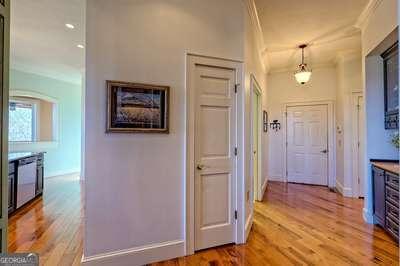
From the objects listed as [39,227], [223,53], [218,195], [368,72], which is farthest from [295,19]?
[39,227]

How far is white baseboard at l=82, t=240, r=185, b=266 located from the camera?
2.30 meters

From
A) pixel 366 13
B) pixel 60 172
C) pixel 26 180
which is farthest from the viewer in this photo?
pixel 60 172

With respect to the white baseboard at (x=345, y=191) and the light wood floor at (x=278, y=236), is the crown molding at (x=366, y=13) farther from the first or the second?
the white baseboard at (x=345, y=191)

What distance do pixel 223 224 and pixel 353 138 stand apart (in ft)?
12.1

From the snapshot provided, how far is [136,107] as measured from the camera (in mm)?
2441

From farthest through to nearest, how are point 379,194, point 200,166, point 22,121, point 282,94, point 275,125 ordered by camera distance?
point 22,121 < point 275,125 < point 282,94 < point 379,194 < point 200,166

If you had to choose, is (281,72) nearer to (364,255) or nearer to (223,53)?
(223,53)

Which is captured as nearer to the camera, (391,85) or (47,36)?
(391,85)

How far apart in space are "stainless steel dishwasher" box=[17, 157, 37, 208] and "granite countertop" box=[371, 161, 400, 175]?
5278 millimetres

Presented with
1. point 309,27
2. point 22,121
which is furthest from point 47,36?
point 309,27

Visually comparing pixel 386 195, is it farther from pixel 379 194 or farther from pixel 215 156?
pixel 215 156

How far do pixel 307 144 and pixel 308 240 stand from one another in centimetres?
362

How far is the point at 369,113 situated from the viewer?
12.0ft

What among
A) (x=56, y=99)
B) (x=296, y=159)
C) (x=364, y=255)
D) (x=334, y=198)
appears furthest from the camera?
(x=56, y=99)
